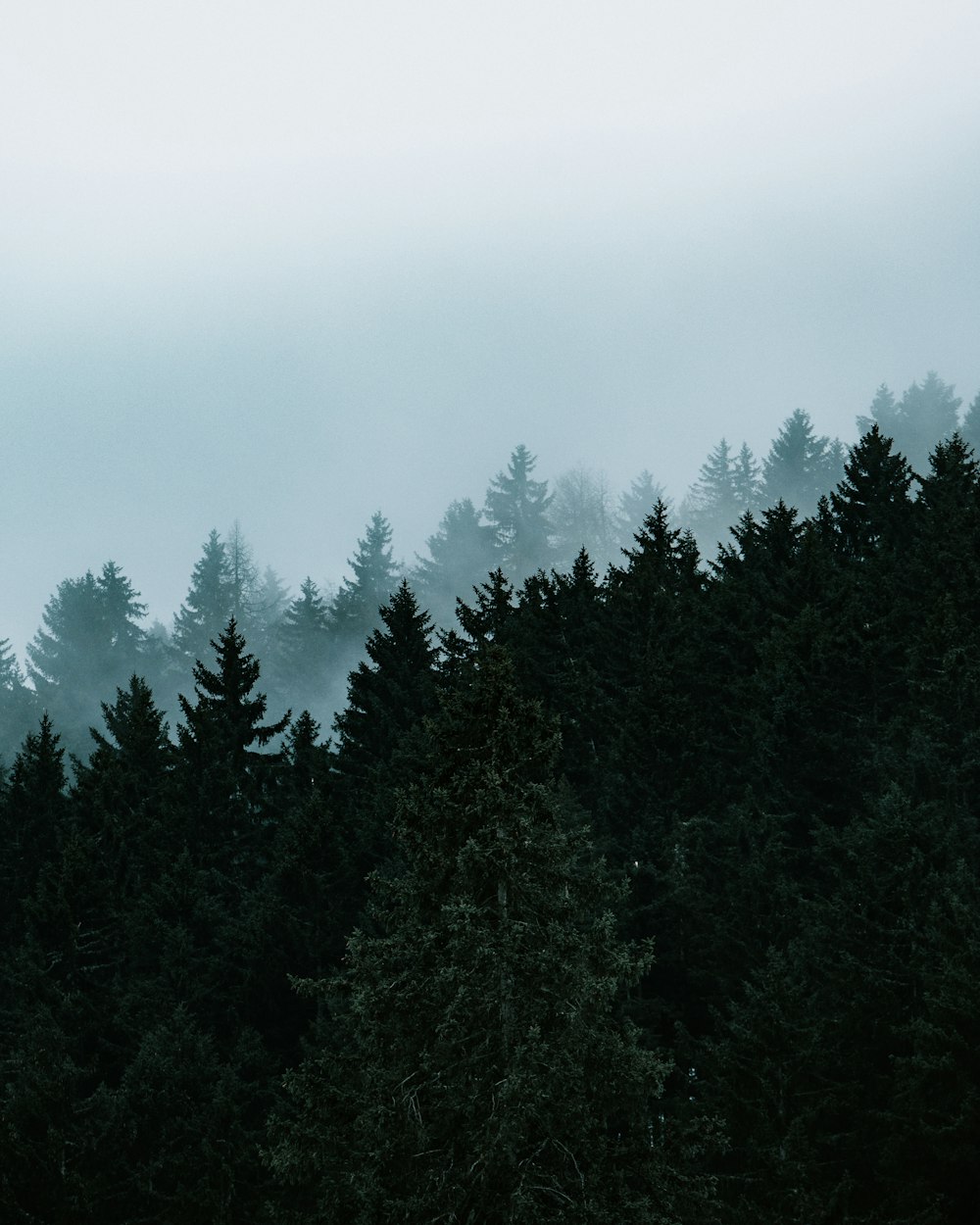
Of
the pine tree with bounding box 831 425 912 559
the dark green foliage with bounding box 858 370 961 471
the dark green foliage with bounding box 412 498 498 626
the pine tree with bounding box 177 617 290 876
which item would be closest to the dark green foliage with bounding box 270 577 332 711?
the dark green foliage with bounding box 412 498 498 626

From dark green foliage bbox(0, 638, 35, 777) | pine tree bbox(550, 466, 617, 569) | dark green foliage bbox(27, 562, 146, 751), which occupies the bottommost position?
dark green foliage bbox(0, 638, 35, 777)

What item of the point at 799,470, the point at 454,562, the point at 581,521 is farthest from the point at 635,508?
the point at 454,562

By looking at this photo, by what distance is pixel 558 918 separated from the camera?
1725cm

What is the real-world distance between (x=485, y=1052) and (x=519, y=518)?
91571 mm

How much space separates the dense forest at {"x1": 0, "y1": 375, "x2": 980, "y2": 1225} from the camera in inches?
640

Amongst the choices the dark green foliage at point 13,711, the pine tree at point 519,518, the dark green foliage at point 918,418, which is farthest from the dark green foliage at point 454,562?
the dark green foliage at point 918,418

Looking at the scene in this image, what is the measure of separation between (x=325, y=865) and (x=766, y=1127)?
52.6ft

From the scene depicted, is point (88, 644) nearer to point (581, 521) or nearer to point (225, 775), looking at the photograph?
point (581, 521)

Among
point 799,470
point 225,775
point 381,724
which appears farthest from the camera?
point 799,470

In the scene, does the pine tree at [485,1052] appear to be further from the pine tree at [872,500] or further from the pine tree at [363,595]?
the pine tree at [363,595]

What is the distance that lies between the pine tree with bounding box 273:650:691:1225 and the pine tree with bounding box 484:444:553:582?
3245 inches

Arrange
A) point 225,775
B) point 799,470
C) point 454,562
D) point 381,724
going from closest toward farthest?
point 225,775 → point 381,724 → point 454,562 → point 799,470

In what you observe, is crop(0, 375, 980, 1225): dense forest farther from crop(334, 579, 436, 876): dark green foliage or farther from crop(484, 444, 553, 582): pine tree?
crop(484, 444, 553, 582): pine tree

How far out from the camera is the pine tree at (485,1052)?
1527 cm
